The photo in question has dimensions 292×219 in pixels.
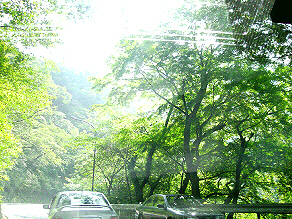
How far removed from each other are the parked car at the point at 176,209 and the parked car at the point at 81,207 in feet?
8.17

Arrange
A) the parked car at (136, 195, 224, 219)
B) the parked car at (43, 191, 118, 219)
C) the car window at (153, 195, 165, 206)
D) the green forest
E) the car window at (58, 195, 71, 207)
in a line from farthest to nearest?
the green forest, the car window at (153, 195, 165, 206), the parked car at (136, 195, 224, 219), the car window at (58, 195, 71, 207), the parked car at (43, 191, 118, 219)

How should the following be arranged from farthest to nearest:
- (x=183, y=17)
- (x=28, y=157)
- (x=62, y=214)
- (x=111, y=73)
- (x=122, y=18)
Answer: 1. (x=28, y=157)
2. (x=111, y=73)
3. (x=183, y=17)
4. (x=122, y=18)
5. (x=62, y=214)

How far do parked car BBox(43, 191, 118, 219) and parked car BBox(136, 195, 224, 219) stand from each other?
2.49 metres

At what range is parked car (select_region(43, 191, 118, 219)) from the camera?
5.04 m

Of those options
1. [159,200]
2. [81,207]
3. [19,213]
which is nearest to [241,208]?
[159,200]

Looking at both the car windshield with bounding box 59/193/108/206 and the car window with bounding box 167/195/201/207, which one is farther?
the car window with bounding box 167/195/201/207

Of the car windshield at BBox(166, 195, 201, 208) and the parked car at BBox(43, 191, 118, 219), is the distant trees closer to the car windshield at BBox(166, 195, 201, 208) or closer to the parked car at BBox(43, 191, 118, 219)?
the car windshield at BBox(166, 195, 201, 208)

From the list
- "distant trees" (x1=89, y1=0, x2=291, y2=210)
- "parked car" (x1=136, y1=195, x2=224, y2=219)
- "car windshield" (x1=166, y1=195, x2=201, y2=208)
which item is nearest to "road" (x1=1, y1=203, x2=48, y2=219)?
"distant trees" (x1=89, y1=0, x2=291, y2=210)

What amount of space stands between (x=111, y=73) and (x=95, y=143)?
25.7 feet

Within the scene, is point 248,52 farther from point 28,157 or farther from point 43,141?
point 28,157

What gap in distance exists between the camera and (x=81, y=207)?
5.31 m

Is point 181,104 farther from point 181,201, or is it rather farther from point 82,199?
point 82,199

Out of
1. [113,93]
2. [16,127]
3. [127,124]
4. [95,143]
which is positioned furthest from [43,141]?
[113,93]

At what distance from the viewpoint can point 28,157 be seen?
30.6m
